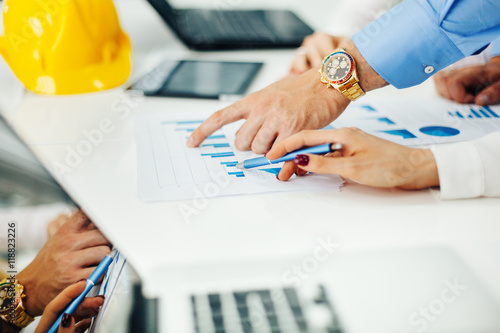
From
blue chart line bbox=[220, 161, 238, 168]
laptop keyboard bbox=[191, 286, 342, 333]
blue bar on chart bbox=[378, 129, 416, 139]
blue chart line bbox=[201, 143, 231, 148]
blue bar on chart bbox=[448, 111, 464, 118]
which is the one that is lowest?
blue bar on chart bbox=[448, 111, 464, 118]

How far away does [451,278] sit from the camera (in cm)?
51

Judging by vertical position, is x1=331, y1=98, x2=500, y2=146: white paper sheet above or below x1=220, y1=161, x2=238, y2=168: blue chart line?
below

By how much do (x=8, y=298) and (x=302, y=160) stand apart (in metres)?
0.41

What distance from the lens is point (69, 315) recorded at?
0.49m

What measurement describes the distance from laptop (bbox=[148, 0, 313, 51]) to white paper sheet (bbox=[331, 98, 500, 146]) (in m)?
0.48

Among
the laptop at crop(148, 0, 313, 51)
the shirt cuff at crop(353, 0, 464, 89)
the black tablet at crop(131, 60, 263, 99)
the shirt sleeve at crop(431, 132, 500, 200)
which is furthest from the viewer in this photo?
the laptop at crop(148, 0, 313, 51)

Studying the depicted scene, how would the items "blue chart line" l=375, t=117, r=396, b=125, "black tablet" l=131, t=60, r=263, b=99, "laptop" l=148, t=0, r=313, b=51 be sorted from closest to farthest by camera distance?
"blue chart line" l=375, t=117, r=396, b=125, "black tablet" l=131, t=60, r=263, b=99, "laptop" l=148, t=0, r=313, b=51

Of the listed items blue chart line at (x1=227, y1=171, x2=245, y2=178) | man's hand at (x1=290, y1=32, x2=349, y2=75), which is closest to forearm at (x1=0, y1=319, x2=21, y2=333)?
blue chart line at (x1=227, y1=171, x2=245, y2=178)

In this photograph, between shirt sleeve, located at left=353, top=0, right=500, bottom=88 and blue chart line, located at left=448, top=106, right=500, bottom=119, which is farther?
blue chart line, located at left=448, top=106, right=500, bottom=119

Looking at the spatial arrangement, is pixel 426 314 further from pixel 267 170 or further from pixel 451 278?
pixel 267 170

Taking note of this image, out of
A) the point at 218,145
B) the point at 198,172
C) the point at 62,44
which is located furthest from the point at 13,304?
the point at 62,44

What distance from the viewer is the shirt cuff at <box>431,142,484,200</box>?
0.64 meters

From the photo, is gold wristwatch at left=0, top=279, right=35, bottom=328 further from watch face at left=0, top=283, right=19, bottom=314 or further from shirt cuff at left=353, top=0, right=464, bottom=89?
shirt cuff at left=353, top=0, right=464, bottom=89

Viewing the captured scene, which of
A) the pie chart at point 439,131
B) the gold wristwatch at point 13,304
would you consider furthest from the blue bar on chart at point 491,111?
the gold wristwatch at point 13,304
